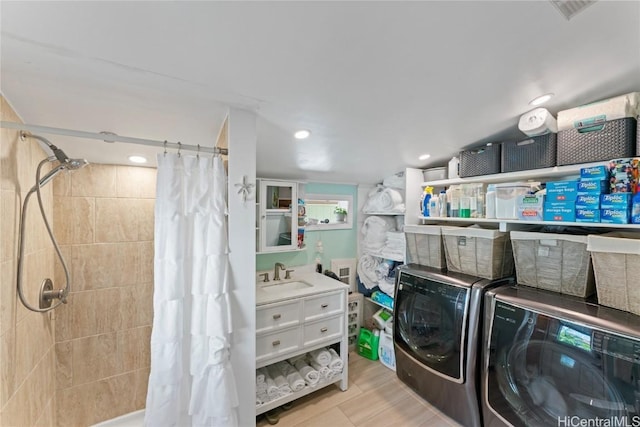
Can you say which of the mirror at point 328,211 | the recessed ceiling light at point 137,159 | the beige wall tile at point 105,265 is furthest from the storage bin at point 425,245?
the beige wall tile at point 105,265

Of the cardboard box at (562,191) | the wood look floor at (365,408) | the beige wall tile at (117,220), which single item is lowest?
the wood look floor at (365,408)

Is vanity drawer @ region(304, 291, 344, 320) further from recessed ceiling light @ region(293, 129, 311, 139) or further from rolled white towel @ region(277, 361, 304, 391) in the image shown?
recessed ceiling light @ region(293, 129, 311, 139)

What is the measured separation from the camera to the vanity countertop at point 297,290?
1.80 m

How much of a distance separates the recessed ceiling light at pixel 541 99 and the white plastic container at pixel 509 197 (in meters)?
0.49

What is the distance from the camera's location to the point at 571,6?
0.75 metres

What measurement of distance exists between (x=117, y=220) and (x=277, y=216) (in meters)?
1.21

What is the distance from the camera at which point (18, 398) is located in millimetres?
1107

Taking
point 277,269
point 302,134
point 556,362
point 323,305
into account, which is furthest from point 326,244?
point 556,362

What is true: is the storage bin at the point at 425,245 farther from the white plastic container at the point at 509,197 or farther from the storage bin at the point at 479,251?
the white plastic container at the point at 509,197

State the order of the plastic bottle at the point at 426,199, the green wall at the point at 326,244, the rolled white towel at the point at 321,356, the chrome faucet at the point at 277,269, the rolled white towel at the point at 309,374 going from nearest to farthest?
the rolled white towel at the point at 309,374
the rolled white towel at the point at 321,356
the plastic bottle at the point at 426,199
the chrome faucet at the point at 277,269
the green wall at the point at 326,244

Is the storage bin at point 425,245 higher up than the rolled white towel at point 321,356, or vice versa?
the storage bin at point 425,245

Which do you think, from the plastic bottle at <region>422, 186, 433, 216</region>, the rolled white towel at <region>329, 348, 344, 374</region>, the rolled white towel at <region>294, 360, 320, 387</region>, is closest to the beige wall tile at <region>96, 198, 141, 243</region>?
the rolled white towel at <region>294, 360, 320, 387</region>

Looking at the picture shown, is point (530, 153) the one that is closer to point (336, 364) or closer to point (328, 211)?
point (328, 211)

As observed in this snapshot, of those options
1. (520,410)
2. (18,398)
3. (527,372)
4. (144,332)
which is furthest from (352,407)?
(18,398)
